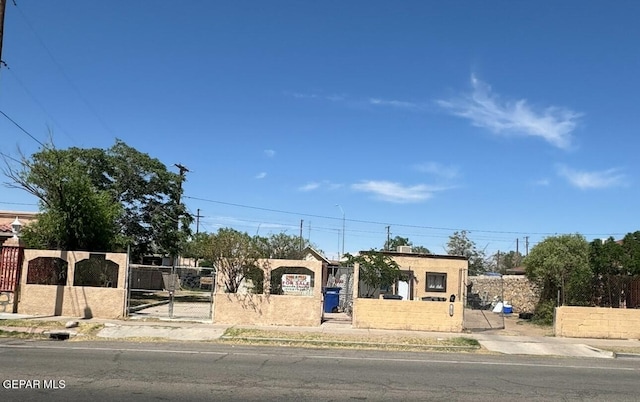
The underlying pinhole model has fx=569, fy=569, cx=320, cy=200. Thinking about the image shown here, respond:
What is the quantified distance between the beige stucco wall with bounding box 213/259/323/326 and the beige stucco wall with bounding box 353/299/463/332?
4.69 ft

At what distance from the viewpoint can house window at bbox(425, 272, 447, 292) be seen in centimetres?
3372

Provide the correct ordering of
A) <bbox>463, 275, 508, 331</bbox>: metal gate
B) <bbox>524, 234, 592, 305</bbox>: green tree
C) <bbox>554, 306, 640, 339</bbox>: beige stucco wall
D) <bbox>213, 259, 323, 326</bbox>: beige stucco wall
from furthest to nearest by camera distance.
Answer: <bbox>463, 275, 508, 331</bbox>: metal gate
<bbox>524, 234, 592, 305</bbox>: green tree
<bbox>213, 259, 323, 326</bbox>: beige stucco wall
<bbox>554, 306, 640, 339</bbox>: beige stucco wall

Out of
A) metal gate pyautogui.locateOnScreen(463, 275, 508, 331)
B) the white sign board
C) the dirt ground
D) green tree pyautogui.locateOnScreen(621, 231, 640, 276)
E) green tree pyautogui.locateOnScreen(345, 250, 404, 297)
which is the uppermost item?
green tree pyautogui.locateOnScreen(621, 231, 640, 276)

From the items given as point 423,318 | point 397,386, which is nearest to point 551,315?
point 423,318

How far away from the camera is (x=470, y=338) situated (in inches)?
687

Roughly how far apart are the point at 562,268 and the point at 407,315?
7.90 m

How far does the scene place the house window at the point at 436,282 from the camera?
33719mm

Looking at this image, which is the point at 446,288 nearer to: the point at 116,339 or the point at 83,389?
the point at 116,339

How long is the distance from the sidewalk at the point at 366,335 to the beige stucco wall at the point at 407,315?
0.46 meters

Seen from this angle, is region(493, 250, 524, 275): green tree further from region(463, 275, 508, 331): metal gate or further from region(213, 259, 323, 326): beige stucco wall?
region(213, 259, 323, 326): beige stucco wall

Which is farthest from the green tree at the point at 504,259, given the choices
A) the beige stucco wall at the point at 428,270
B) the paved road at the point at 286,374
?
the paved road at the point at 286,374

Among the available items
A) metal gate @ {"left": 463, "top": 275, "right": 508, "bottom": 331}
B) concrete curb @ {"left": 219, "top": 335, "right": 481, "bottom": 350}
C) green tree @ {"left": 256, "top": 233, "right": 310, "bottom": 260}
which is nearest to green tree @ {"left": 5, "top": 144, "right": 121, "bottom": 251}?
concrete curb @ {"left": 219, "top": 335, "right": 481, "bottom": 350}

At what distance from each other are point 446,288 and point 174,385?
2666cm

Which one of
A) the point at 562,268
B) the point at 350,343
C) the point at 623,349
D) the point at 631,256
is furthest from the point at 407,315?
the point at 631,256
